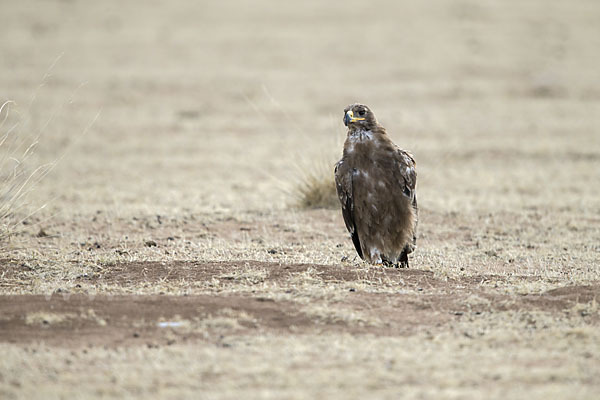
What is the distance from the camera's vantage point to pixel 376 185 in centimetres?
878

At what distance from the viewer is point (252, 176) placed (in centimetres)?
1761

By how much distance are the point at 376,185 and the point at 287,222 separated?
342 cm

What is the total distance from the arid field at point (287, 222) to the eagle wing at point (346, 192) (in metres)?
0.43

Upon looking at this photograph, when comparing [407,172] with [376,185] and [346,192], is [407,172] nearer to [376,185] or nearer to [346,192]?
[376,185]

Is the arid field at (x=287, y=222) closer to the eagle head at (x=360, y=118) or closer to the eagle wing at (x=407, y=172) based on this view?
the eagle wing at (x=407, y=172)

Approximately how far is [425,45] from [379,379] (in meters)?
27.7

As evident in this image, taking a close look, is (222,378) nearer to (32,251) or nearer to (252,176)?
(32,251)

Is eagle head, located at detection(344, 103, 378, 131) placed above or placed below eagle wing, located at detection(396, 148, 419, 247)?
above

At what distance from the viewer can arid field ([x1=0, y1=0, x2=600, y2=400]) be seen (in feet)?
18.9

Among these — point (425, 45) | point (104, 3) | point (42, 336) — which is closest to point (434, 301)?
point (42, 336)

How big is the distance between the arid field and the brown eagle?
538 mm

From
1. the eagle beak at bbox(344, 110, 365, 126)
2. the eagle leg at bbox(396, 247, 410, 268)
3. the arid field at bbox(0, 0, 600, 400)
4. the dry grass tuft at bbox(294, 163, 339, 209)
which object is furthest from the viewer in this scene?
the dry grass tuft at bbox(294, 163, 339, 209)

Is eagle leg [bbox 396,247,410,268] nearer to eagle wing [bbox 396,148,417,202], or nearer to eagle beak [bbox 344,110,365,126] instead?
eagle wing [bbox 396,148,417,202]

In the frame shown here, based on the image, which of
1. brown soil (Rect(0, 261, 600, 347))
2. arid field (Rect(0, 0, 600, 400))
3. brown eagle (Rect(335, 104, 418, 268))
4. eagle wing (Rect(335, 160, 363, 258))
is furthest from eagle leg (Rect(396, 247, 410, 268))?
brown soil (Rect(0, 261, 600, 347))
